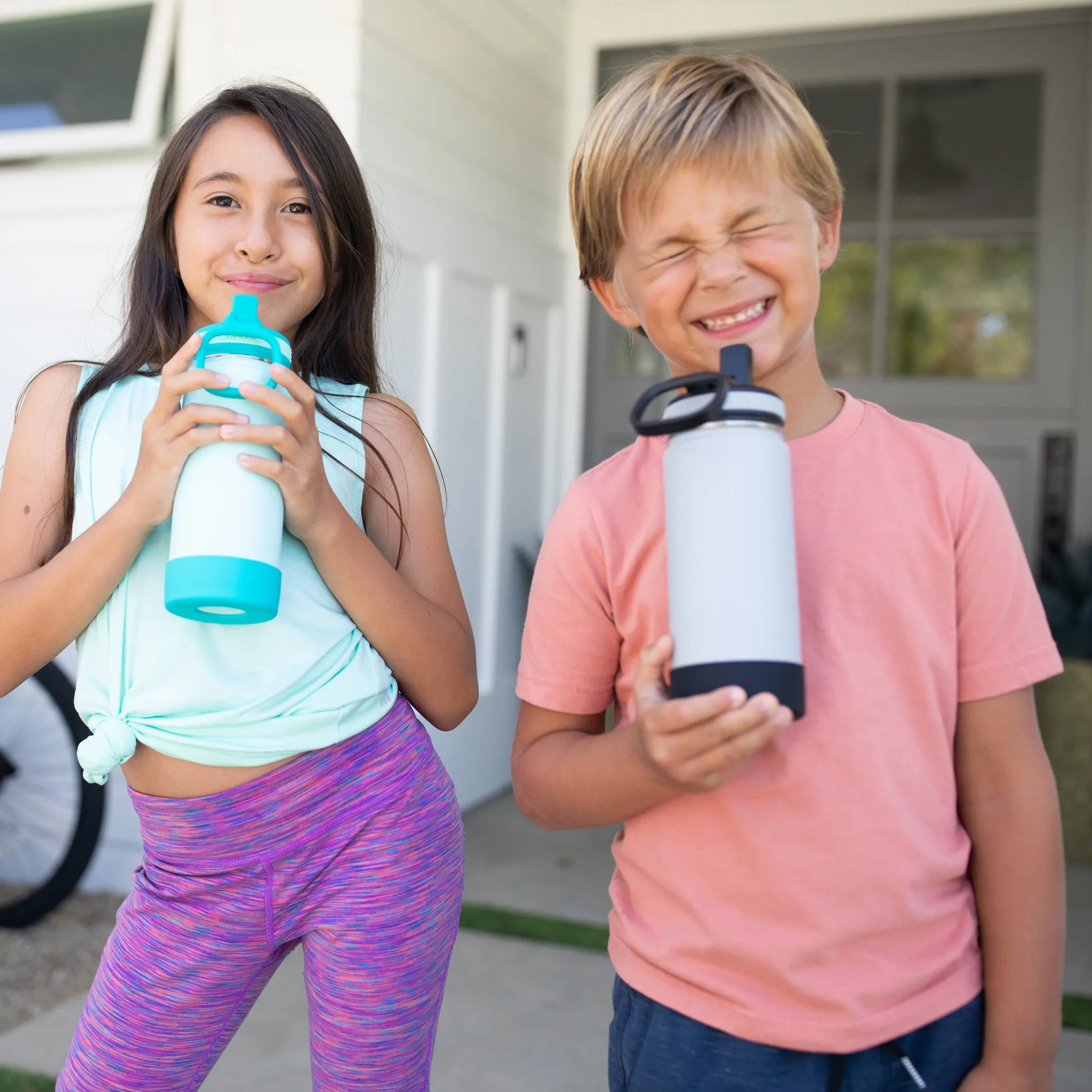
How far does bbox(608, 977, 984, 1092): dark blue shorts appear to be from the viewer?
94 cm

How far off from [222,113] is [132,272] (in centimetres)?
21

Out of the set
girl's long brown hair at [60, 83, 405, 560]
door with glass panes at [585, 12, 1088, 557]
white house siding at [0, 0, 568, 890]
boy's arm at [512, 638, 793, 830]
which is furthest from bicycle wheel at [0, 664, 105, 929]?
door with glass panes at [585, 12, 1088, 557]

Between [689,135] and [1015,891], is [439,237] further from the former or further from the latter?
[1015,891]

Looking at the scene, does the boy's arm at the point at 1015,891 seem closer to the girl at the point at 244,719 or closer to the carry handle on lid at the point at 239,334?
the girl at the point at 244,719

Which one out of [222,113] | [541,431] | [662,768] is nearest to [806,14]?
[541,431]

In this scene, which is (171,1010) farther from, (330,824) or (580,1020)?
(580,1020)

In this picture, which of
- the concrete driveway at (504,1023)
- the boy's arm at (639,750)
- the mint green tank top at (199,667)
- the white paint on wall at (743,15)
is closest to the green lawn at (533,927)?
the concrete driveway at (504,1023)

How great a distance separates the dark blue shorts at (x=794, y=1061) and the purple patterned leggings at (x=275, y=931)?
32 centimetres

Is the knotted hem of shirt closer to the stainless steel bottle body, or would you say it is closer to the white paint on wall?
the stainless steel bottle body

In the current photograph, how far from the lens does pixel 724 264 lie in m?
0.98

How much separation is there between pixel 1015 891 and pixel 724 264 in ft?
1.86

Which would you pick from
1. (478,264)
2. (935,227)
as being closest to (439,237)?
(478,264)

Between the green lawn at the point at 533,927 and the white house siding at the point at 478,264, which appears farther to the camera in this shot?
the white house siding at the point at 478,264

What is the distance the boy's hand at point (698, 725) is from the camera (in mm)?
809
